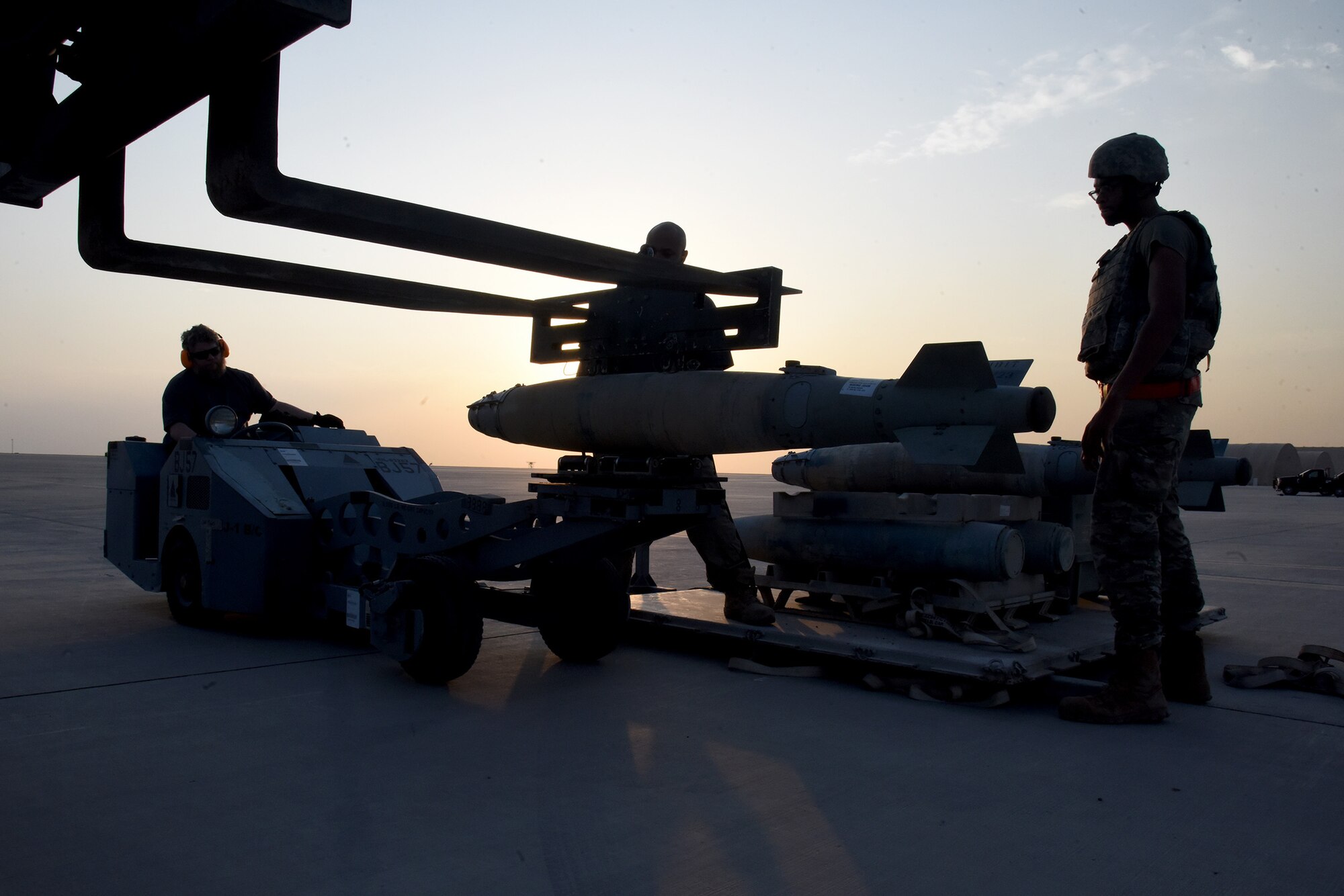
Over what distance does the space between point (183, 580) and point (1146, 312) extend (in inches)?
223

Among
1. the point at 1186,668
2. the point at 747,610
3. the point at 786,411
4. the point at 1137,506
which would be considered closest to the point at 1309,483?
the point at 1186,668

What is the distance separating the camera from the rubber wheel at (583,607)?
507cm

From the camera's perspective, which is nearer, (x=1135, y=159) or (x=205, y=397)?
(x=1135, y=159)

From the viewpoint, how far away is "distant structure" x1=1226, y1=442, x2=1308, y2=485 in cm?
5422

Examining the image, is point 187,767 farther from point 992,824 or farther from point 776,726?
point 992,824

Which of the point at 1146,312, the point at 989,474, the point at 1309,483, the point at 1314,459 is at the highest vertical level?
the point at 1314,459

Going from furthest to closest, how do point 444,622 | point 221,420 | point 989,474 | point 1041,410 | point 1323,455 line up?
point 1323,455, point 221,420, point 989,474, point 444,622, point 1041,410

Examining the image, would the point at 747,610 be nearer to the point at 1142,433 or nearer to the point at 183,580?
the point at 1142,433

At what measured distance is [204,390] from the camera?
263 inches

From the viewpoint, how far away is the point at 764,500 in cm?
2345

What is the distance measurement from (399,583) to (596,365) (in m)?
1.71

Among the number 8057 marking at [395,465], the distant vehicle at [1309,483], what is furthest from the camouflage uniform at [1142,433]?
the distant vehicle at [1309,483]

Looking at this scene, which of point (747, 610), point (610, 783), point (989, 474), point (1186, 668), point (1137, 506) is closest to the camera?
point (610, 783)

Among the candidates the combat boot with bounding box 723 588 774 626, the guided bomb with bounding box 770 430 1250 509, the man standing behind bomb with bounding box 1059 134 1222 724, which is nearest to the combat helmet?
the man standing behind bomb with bounding box 1059 134 1222 724
